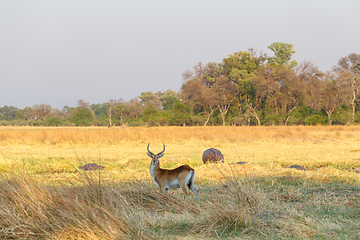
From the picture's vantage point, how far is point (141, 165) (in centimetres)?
1012

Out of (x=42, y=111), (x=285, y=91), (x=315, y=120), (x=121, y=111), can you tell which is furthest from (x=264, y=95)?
(x=42, y=111)

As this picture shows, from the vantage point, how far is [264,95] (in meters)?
43.2

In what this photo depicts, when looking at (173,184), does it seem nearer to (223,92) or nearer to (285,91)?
(223,92)

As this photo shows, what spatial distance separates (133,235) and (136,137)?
15.4m

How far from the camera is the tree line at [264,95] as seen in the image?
1585 inches

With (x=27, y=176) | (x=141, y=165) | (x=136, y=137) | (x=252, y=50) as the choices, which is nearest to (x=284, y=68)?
(x=252, y=50)

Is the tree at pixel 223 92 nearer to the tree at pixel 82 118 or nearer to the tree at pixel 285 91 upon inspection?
the tree at pixel 285 91

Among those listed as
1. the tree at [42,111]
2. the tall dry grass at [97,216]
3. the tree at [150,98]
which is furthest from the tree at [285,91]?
the tree at [42,111]

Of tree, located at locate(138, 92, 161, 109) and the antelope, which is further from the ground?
tree, located at locate(138, 92, 161, 109)

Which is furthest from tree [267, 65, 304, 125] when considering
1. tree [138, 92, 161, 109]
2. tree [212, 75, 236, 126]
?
tree [138, 92, 161, 109]

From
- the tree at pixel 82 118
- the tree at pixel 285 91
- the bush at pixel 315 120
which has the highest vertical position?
the tree at pixel 285 91

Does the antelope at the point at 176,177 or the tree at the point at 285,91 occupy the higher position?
the tree at the point at 285,91

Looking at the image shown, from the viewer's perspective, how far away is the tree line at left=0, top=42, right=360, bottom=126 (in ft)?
132

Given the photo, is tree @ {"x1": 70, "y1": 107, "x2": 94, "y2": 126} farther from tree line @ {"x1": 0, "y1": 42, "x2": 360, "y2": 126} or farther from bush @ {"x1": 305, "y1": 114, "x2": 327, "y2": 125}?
bush @ {"x1": 305, "y1": 114, "x2": 327, "y2": 125}
